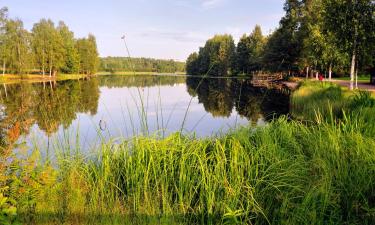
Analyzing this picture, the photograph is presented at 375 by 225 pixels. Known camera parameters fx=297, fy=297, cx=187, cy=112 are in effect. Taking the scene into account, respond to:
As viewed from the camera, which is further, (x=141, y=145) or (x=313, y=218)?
(x=141, y=145)

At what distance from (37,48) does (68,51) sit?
1531 cm

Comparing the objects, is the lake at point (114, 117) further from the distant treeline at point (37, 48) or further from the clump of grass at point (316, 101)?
the distant treeline at point (37, 48)

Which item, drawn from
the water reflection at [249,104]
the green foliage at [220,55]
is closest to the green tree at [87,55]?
the green foliage at [220,55]

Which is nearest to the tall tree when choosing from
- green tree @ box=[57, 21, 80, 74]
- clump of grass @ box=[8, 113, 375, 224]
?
clump of grass @ box=[8, 113, 375, 224]

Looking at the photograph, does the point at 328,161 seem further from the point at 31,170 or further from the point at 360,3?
the point at 360,3

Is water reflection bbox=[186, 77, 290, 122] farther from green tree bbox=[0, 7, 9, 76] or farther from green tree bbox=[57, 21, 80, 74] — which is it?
green tree bbox=[57, 21, 80, 74]

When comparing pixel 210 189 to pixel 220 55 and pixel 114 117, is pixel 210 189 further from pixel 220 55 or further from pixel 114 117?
pixel 220 55

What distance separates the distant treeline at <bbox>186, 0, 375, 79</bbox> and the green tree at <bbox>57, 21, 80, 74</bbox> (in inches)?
1585

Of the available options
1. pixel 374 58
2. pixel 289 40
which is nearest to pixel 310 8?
pixel 289 40

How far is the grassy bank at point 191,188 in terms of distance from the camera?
10.7 feet

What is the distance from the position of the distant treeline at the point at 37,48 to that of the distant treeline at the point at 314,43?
30.7 meters

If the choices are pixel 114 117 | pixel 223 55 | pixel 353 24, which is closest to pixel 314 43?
pixel 353 24

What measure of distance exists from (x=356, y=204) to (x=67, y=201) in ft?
11.0

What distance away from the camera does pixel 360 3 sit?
22.9 meters
